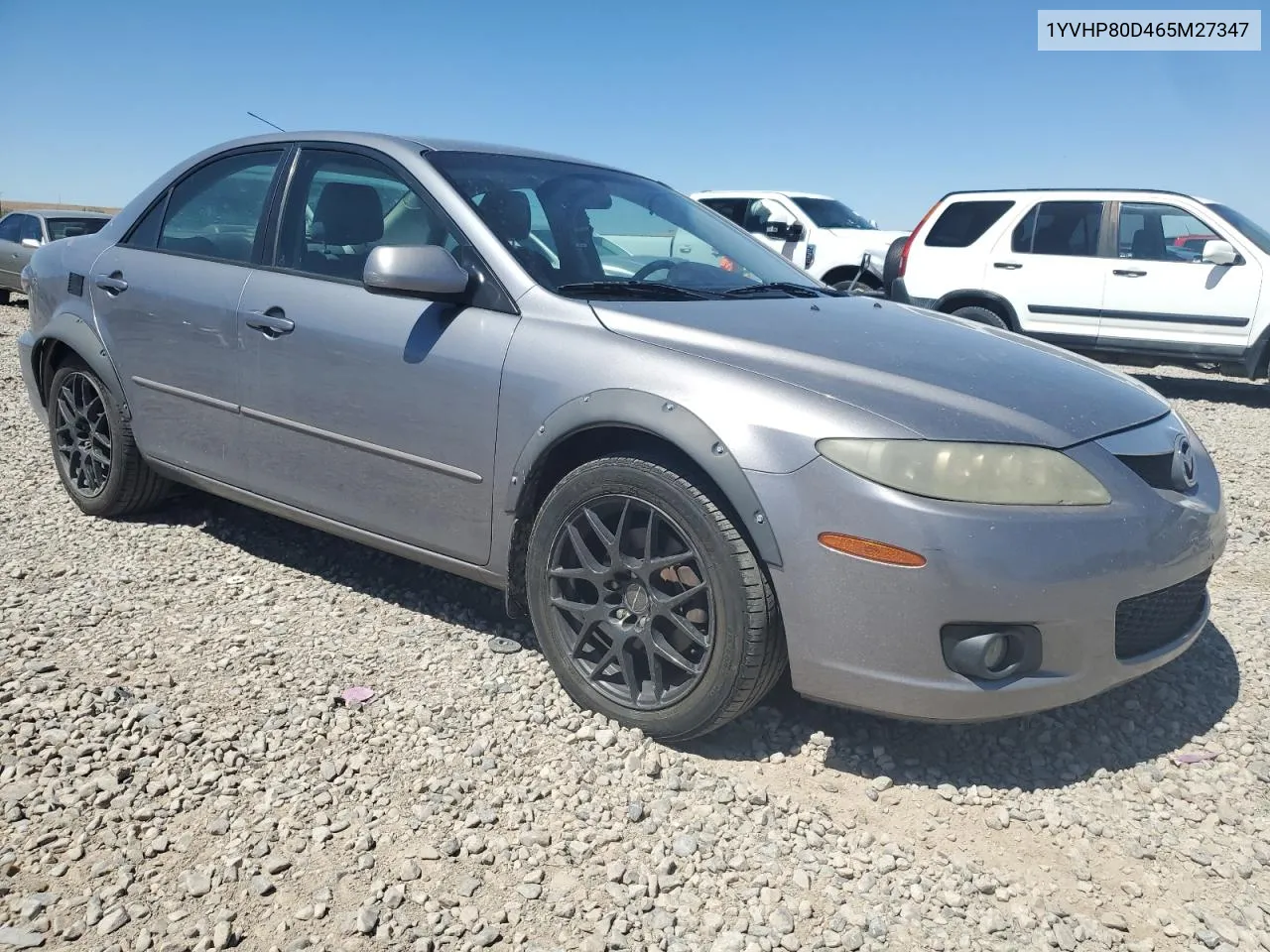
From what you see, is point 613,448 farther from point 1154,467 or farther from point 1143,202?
point 1143,202

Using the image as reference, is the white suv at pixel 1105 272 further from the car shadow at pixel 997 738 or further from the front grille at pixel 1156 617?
the front grille at pixel 1156 617

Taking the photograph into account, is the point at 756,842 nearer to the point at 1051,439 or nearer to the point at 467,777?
the point at 467,777

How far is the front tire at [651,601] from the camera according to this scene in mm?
2627

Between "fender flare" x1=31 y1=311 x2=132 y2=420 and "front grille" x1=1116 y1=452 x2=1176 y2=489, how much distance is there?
366cm

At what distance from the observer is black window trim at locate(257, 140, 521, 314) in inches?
124

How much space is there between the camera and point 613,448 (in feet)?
9.65

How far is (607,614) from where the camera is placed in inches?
115

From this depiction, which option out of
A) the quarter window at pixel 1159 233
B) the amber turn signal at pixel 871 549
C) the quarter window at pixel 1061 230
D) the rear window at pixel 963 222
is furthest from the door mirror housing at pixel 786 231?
the amber turn signal at pixel 871 549

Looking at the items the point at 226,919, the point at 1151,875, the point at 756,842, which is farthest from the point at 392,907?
the point at 1151,875

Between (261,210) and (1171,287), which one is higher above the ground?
(261,210)

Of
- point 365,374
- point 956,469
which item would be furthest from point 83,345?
point 956,469

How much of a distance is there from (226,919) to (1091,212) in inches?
385

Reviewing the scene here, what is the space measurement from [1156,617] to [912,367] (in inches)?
36.5

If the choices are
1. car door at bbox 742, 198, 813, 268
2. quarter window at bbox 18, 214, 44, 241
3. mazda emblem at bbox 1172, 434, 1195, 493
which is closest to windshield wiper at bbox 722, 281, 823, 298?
mazda emblem at bbox 1172, 434, 1195, 493
